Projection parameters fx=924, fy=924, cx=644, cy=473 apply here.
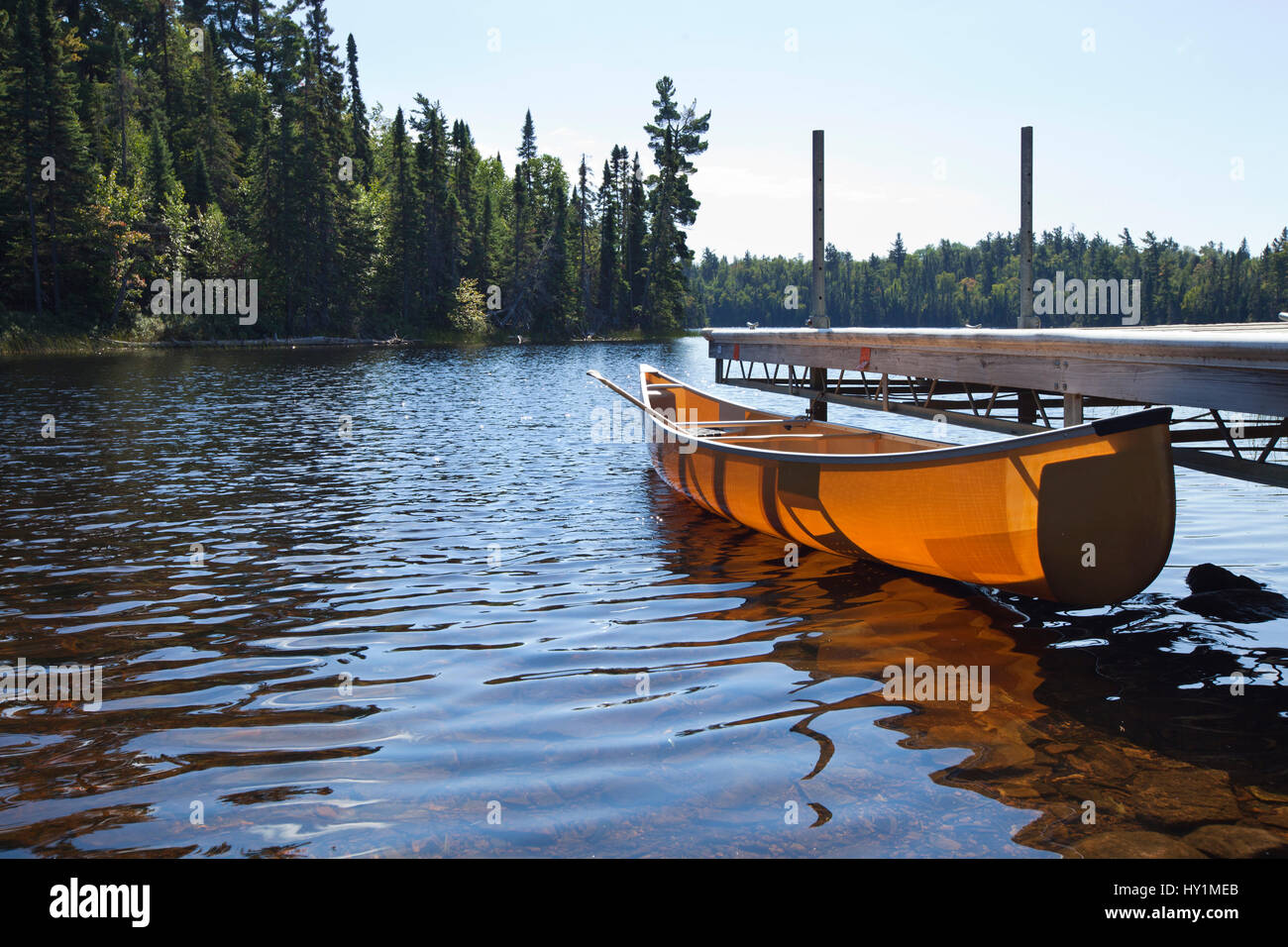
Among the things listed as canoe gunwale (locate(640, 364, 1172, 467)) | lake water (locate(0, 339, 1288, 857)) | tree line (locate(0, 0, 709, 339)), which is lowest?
lake water (locate(0, 339, 1288, 857))

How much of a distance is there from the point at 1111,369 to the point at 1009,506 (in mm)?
2624

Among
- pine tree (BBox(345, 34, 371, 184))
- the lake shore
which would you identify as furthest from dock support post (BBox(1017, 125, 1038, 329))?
pine tree (BBox(345, 34, 371, 184))

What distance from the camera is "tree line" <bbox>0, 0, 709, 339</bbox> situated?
55375mm

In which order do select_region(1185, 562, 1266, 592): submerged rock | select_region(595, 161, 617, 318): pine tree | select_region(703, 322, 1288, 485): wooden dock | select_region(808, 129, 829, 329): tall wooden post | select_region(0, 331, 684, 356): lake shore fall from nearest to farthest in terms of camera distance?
select_region(703, 322, 1288, 485): wooden dock < select_region(1185, 562, 1266, 592): submerged rock < select_region(808, 129, 829, 329): tall wooden post < select_region(0, 331, 684, 356): lake shore < select_region(595, 161, 617, 318): pine tree

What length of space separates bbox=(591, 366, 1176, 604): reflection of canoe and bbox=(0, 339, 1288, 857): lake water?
458 millimetres

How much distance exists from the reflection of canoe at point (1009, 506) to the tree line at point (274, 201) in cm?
5629

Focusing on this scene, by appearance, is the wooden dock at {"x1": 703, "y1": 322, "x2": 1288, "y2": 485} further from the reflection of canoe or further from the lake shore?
the lake shore

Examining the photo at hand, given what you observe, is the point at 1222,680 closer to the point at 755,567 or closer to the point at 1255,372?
the point at 1255,372

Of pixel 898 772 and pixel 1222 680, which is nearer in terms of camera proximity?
pixel 898 772

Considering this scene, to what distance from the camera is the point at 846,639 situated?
7.39m

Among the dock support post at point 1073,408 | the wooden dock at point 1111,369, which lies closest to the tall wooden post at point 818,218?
the wooden dock at point 1111,369
